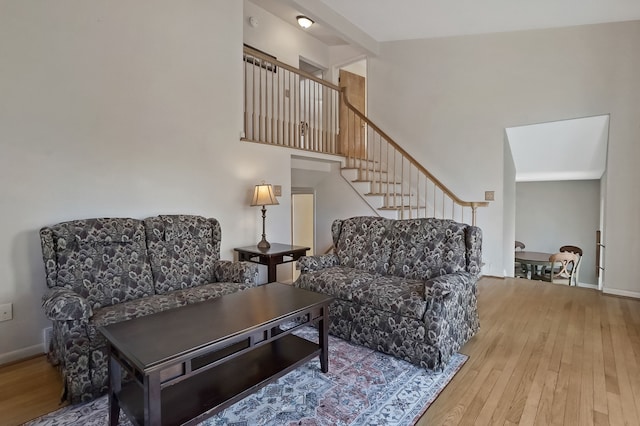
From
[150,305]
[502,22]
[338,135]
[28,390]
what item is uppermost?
[502,22]

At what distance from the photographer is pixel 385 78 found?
576 cm

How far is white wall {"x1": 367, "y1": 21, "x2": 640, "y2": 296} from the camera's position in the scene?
3877 mm

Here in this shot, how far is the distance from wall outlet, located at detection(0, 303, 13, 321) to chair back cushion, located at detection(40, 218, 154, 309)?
1.56 feet

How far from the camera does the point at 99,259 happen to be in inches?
99.0

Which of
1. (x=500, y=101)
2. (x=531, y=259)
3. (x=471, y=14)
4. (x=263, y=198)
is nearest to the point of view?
(x=263, y=198)

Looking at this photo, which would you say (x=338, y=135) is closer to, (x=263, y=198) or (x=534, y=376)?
(x=263, y=198)

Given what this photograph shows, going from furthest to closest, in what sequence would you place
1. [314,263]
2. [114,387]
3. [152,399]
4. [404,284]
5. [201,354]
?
[314,263] < [404,284] < [114,387] < [201,354] < [152,399]

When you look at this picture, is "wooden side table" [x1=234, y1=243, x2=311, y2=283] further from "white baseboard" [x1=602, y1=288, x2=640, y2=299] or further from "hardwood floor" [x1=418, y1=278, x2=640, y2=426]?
"white baseboard" [x1=602, y1=288, x2=640, y2=299]

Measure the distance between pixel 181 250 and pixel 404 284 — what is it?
6.28 ft

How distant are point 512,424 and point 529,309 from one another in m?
2.12

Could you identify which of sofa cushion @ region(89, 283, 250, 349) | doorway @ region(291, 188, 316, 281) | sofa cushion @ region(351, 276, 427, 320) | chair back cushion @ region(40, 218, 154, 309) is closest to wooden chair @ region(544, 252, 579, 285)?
doorway @ region(291, 188, 316, 281)

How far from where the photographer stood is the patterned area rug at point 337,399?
70.3 inches

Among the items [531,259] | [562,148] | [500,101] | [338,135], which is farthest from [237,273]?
[531,259]

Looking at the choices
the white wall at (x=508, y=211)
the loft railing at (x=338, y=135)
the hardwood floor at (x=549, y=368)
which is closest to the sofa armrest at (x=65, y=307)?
the hardwood floor at (x=549, y=368)
